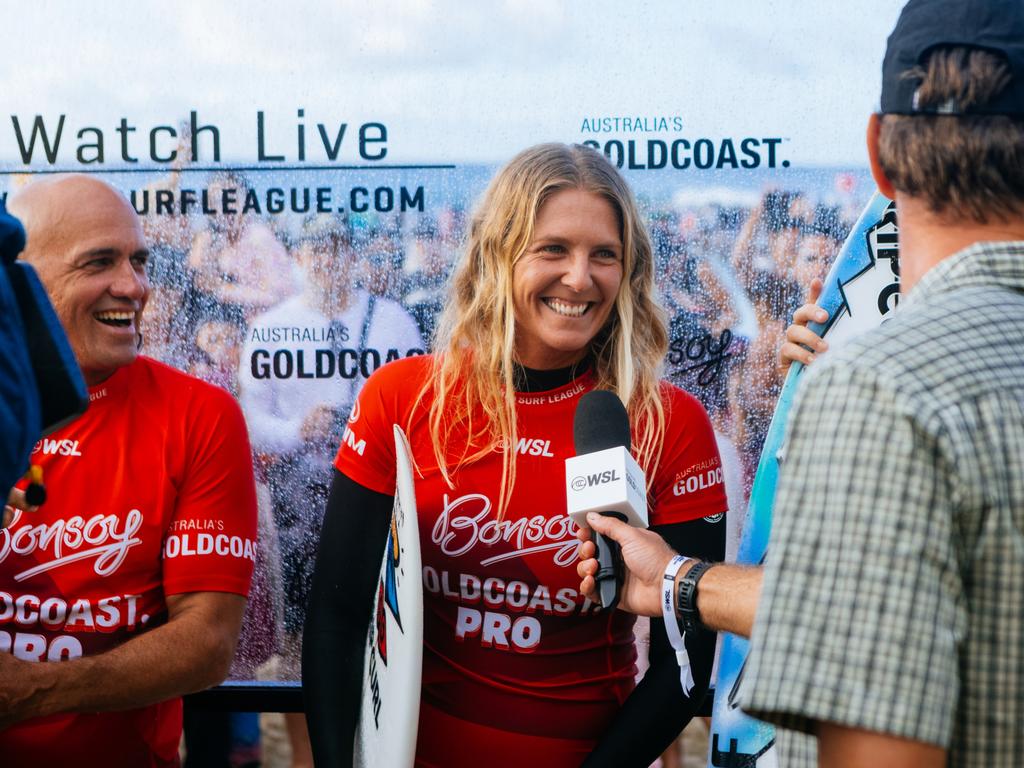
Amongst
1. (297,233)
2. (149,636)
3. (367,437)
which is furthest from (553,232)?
(149,636)

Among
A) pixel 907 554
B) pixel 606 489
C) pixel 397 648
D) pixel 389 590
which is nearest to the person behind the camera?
pixel 907 554

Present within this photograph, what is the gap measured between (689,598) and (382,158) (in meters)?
1.50

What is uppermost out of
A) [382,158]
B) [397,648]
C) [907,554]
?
[382,158]

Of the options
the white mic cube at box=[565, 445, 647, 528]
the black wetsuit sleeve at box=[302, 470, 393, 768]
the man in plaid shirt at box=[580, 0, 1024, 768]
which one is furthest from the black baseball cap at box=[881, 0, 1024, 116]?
the black wetsuit sleeve at box=[302, 470, 393, 768]

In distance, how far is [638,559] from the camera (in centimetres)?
160

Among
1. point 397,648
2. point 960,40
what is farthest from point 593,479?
point 960,40

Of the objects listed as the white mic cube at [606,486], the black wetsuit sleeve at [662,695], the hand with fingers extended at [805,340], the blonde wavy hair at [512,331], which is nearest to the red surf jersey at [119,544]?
the blonde wavy hair at [512,331]

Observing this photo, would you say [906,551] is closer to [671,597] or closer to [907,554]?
[907,554]

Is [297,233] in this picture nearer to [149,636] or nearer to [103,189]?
[103,189]

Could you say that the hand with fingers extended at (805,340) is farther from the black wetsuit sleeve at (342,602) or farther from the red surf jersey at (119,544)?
the red surf jersey at (119,544)

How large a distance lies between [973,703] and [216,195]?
7.06ft

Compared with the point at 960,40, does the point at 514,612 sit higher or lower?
lower

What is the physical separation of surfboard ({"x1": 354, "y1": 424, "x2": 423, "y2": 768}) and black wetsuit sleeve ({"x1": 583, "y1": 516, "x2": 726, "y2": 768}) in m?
0.39

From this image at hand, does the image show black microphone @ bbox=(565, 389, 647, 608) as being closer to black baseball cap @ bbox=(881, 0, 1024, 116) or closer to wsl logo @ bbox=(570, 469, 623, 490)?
wsl logo @ bbox=(570, 469, 623, 490)
